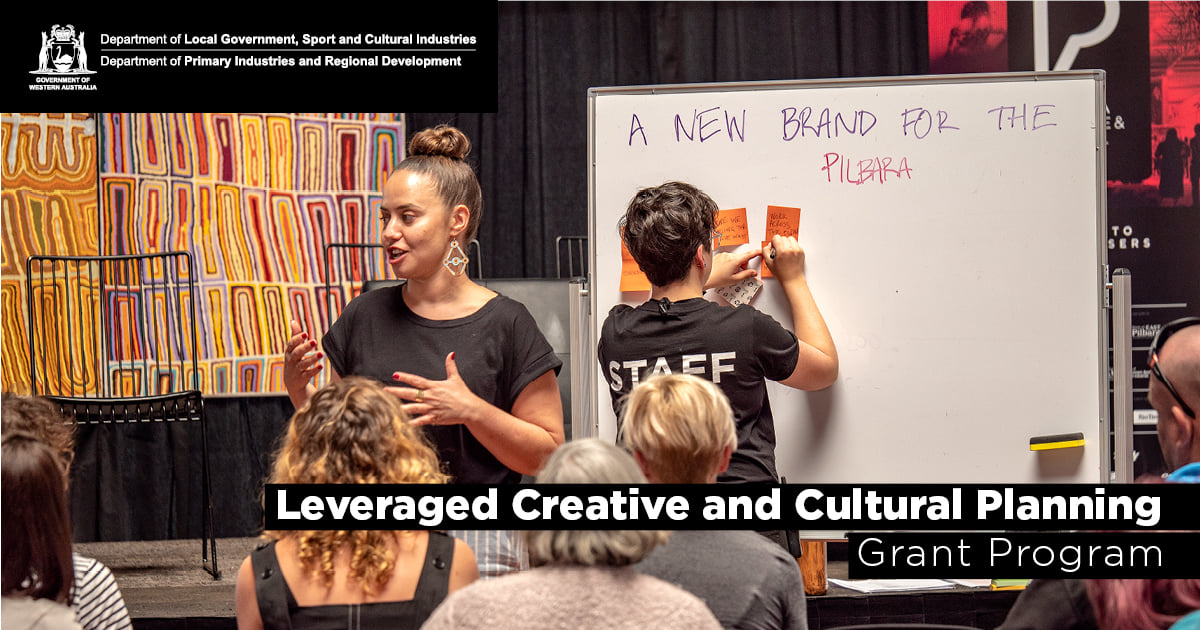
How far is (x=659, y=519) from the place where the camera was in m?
1.32

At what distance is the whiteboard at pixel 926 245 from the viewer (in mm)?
2395

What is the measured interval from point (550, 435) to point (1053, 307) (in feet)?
3.97

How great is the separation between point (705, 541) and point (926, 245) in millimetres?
1288

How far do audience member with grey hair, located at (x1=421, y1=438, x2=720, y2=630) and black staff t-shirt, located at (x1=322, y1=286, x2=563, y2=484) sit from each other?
690 millimetres

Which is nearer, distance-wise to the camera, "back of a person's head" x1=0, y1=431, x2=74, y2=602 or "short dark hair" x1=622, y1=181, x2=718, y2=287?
"back of a person's head" x1=0, y1=431, x2=74, y2=602

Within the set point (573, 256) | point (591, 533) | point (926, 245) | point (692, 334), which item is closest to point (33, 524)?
point (591, 533)

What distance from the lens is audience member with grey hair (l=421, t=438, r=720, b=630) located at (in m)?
1.15

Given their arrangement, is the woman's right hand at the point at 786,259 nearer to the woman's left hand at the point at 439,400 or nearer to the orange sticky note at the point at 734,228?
the orange sticky note at the point at 734,228

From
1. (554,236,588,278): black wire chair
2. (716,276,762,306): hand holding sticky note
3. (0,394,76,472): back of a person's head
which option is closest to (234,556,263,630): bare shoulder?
(0,394,76,472): back of a person's head

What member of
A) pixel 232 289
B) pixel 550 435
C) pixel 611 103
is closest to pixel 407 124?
pixel 232 289

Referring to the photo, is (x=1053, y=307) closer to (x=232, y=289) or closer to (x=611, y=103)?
(x=611, y=103)

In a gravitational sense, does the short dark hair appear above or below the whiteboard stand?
above

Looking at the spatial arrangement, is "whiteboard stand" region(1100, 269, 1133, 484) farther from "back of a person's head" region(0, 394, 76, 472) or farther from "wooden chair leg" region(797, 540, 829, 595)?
"back of a person's head" region(0, 394, 76, 472)

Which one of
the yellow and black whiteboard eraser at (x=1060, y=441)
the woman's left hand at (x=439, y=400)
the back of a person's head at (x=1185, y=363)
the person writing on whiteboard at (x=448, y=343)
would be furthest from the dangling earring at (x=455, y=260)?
the yellow and black whiteboard eraser at (x=1060, y=441)
